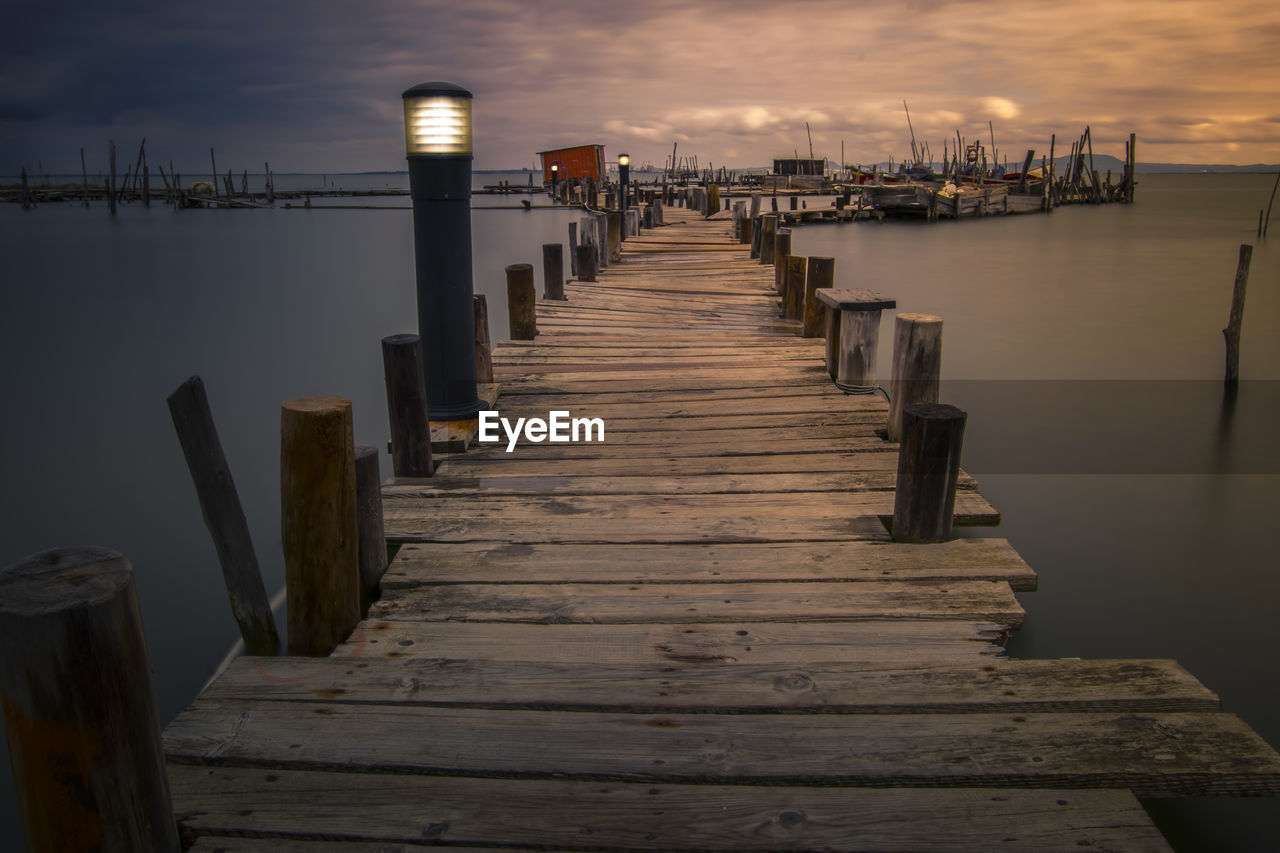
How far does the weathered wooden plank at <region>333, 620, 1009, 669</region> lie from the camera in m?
2.77

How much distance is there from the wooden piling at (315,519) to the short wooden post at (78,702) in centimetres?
112

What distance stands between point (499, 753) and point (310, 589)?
1.05m

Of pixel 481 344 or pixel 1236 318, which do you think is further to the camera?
pixel 1236 318

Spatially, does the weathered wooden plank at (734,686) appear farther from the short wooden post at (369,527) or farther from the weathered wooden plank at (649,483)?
the weathered wooden plank at (649,483)

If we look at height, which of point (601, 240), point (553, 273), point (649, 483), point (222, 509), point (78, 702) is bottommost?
point (649, 483)

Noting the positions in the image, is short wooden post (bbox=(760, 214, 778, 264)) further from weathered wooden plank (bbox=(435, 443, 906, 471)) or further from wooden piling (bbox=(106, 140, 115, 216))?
wooden piling (bbox=(106, 140, 115, 216))

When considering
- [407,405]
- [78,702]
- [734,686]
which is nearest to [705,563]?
[734,686]

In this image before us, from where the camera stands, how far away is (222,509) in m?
3.69

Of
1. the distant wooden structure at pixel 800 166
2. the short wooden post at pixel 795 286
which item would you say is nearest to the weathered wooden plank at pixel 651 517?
the short wooden post at pixel 795 286

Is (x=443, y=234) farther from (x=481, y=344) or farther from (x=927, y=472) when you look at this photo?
(x=927, y=472)

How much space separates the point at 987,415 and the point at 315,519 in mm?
9570

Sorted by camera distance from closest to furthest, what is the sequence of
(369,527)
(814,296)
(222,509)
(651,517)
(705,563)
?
(369,527)
(705,563)
(222,509)
(651,517)
(814,296)

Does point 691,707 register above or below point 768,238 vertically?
below

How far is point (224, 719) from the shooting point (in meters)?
2.45
